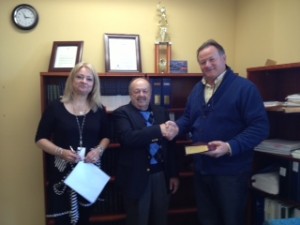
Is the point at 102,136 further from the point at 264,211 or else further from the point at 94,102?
the point at 264,211

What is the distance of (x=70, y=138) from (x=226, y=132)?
993 mm

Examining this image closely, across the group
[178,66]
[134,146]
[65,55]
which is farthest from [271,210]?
[65,55]

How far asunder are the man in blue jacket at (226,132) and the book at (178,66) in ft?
3.15

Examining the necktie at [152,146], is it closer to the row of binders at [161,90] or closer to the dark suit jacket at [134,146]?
the dark suit jacket at [134,146]

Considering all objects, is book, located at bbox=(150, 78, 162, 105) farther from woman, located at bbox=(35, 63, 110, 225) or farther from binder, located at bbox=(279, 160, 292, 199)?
binder, located at bbox=(279, 160, 292, 199)

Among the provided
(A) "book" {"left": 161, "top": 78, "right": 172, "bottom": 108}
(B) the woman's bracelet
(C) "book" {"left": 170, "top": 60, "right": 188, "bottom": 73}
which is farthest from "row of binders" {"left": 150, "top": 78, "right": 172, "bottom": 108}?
(B) the woman's bracelet

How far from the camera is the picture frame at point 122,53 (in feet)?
9.37

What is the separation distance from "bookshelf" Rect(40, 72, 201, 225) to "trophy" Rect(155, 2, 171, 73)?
164 millimetres

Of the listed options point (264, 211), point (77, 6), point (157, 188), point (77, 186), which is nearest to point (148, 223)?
point (157, 188)

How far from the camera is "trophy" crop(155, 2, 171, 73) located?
2.97 meters

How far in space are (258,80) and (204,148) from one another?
0.91 metres

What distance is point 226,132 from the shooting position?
1893 millimetres

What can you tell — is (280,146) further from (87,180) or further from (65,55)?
(65,55)

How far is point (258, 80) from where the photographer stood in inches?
94.3
